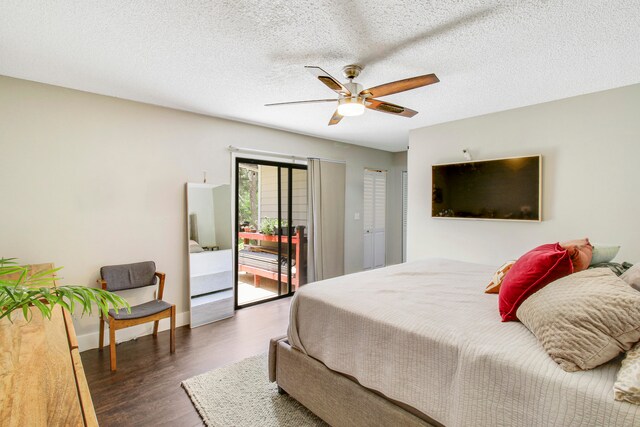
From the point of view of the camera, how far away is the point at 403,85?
2264mm

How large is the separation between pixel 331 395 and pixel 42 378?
1359 millimetres

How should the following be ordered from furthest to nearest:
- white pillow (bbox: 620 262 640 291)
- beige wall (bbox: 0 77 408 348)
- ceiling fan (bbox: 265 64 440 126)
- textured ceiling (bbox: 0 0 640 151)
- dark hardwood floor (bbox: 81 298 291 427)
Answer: beige wall (bbox: 0 77 408 348), ceiling fan (bbox: 265 64 440 126), dark hardwood floor (bbox: 81 298 291 427), textured ceiling (bbox: 0 0 640 151), white pillow (bbox: 620 262 640 291)

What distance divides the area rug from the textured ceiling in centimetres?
243

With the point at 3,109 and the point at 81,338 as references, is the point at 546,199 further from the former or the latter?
the point at 3,109

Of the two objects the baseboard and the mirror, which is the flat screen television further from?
the baseboard

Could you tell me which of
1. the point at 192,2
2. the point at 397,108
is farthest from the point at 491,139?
the point at 192,2

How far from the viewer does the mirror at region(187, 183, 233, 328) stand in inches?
145

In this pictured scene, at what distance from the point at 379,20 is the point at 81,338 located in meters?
3.62

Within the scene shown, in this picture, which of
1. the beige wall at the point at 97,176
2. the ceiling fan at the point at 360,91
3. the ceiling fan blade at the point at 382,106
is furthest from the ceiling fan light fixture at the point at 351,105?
the beige wall at the point at 97,176

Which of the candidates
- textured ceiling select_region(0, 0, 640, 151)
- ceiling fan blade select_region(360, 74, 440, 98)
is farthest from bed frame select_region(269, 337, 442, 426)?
textured ceiling select_region(0, 0, 640, 151)

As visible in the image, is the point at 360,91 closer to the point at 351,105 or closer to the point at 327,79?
the point at 351,105

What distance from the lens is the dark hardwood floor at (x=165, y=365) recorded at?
2.11 metres

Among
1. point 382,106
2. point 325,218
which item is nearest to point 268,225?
point 325,218

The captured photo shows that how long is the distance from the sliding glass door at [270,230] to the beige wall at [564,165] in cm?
197
